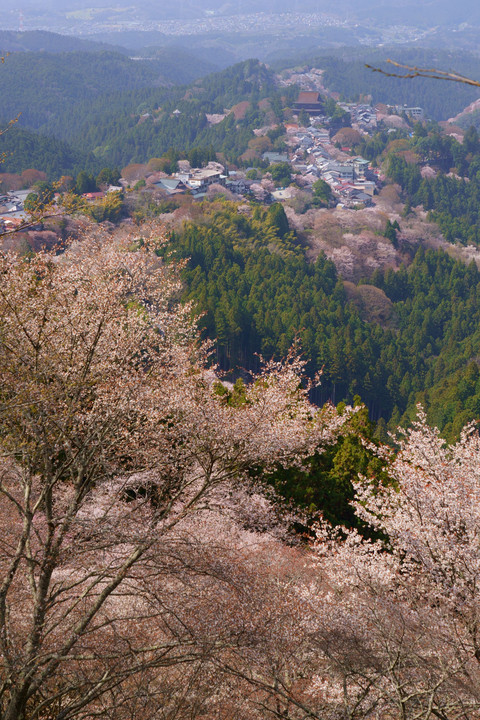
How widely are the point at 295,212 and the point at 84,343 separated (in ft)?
209

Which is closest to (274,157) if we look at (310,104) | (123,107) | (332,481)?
(310,104)

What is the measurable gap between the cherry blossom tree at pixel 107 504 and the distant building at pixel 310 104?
123 meters

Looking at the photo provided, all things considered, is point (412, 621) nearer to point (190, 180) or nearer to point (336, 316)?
point (336, 316)

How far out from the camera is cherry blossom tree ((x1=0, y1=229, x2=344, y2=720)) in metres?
7.06

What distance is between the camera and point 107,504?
9.11m

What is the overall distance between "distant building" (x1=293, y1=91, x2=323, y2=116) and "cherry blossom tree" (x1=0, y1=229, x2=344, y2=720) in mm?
123021

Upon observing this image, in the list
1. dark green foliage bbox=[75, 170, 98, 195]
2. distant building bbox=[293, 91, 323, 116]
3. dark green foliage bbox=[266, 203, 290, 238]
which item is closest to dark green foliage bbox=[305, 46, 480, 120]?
distant building bbox=[293, 91, 323, 116]

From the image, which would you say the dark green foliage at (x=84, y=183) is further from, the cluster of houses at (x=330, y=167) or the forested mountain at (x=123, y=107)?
the cluster of houses at (x=330, y=167)

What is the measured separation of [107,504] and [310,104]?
127m

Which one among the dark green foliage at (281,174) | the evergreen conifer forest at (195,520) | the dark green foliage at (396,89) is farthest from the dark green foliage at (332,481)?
the dark green foliage at (396,89)

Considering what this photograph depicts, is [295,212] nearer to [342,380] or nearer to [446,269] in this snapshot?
[446,269]

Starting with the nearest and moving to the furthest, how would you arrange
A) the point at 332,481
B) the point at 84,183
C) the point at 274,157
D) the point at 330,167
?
the point at 332,481 < the point at 84,183 < the point at 330,167 < the point at 274,157

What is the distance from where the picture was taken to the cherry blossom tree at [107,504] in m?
7.06

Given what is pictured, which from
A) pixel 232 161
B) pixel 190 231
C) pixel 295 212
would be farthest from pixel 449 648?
pixel 232 161
